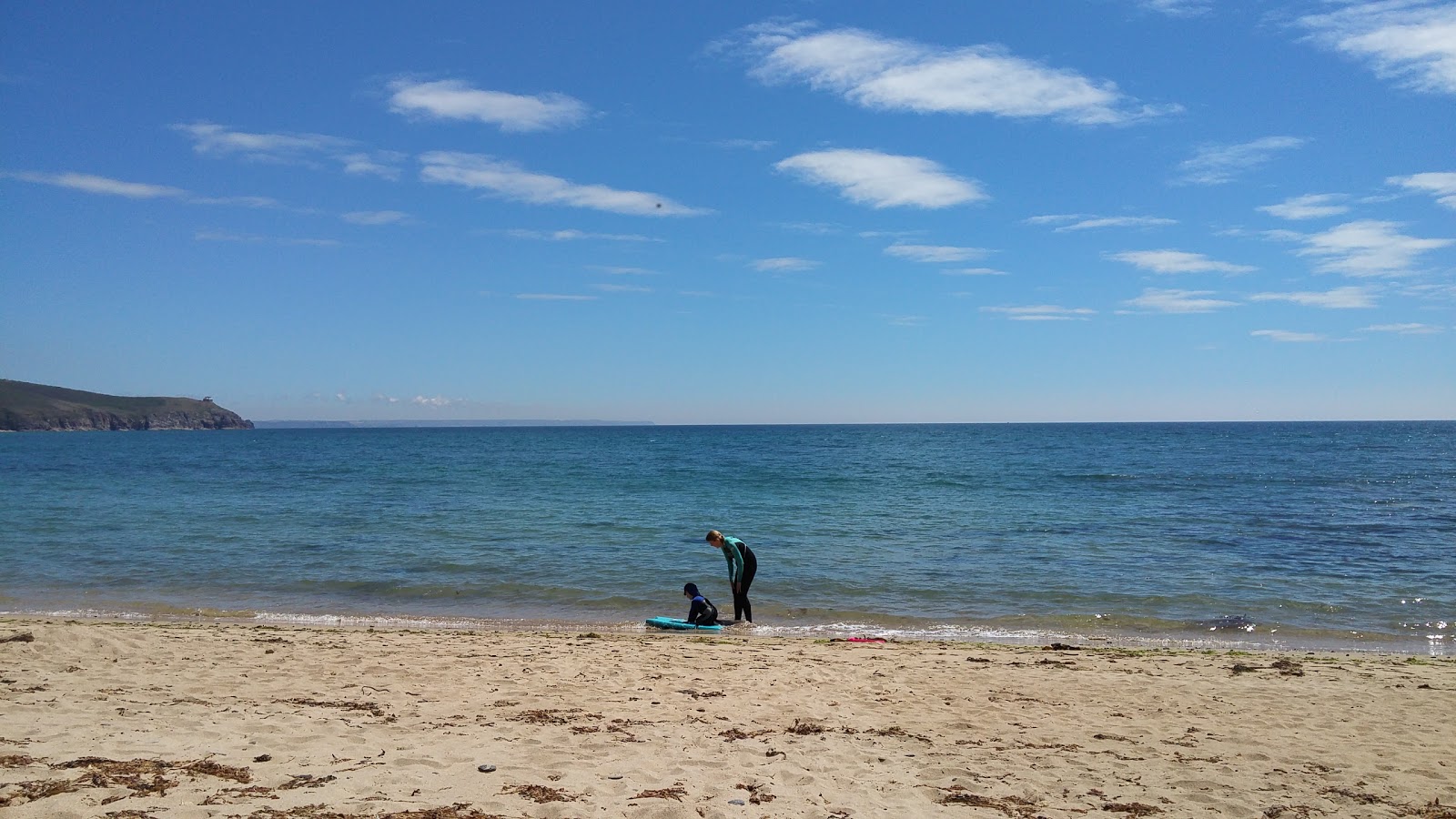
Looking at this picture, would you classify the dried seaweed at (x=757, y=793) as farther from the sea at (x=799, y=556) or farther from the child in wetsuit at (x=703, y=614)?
the sea at (x=799, y=556)

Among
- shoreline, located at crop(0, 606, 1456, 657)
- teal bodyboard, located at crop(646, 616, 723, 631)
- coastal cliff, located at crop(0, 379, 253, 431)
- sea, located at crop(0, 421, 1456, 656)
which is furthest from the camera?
coastal cliff, located at crop(0, 379, 253, 431)

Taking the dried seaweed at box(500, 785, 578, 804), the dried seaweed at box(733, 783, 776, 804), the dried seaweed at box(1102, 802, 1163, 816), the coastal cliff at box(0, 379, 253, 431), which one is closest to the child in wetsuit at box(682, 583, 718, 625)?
the dried seaweed at box(733, 783, 776, 804)

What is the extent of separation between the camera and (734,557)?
12828 mm

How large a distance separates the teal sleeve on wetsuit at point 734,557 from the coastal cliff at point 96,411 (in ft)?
571

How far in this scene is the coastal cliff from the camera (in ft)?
486

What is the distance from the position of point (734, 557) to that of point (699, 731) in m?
5.86

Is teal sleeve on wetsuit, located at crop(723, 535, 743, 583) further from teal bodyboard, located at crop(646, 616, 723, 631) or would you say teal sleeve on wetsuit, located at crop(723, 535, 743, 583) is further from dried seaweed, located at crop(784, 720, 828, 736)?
dried seaweed, located at crop(784, 720, 828, 736)

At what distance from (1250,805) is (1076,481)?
34.2 meters

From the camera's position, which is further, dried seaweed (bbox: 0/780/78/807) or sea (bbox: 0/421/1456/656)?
sea (bbox: 0/421/1456/656)

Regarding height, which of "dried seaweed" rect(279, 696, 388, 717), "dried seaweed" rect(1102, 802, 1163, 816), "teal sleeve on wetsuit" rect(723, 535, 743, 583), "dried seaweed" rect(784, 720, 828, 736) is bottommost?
"dried seaweed" rect(279, 696, 388, 717)

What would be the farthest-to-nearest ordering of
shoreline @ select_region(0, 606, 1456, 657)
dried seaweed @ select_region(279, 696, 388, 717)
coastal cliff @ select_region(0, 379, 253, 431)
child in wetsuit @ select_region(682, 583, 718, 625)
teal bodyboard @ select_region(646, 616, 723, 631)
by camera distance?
coastal cliff @ select_region(0, 379, 253, 431)
child in wetsuit @ select_region(682, 583, 718, 625)
teal bodyboard @ select_region(646, 616, 723, 631)
shoreline @ select_region(0, 606, 1456, 657)
dried seaweed @ select_region(279, 696, 388, 717)

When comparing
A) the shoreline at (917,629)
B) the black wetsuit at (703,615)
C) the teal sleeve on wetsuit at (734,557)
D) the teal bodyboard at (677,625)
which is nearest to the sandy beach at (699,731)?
the shoreline at (917,629)

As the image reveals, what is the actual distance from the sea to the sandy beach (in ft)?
9.44

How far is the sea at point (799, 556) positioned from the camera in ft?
44.3
